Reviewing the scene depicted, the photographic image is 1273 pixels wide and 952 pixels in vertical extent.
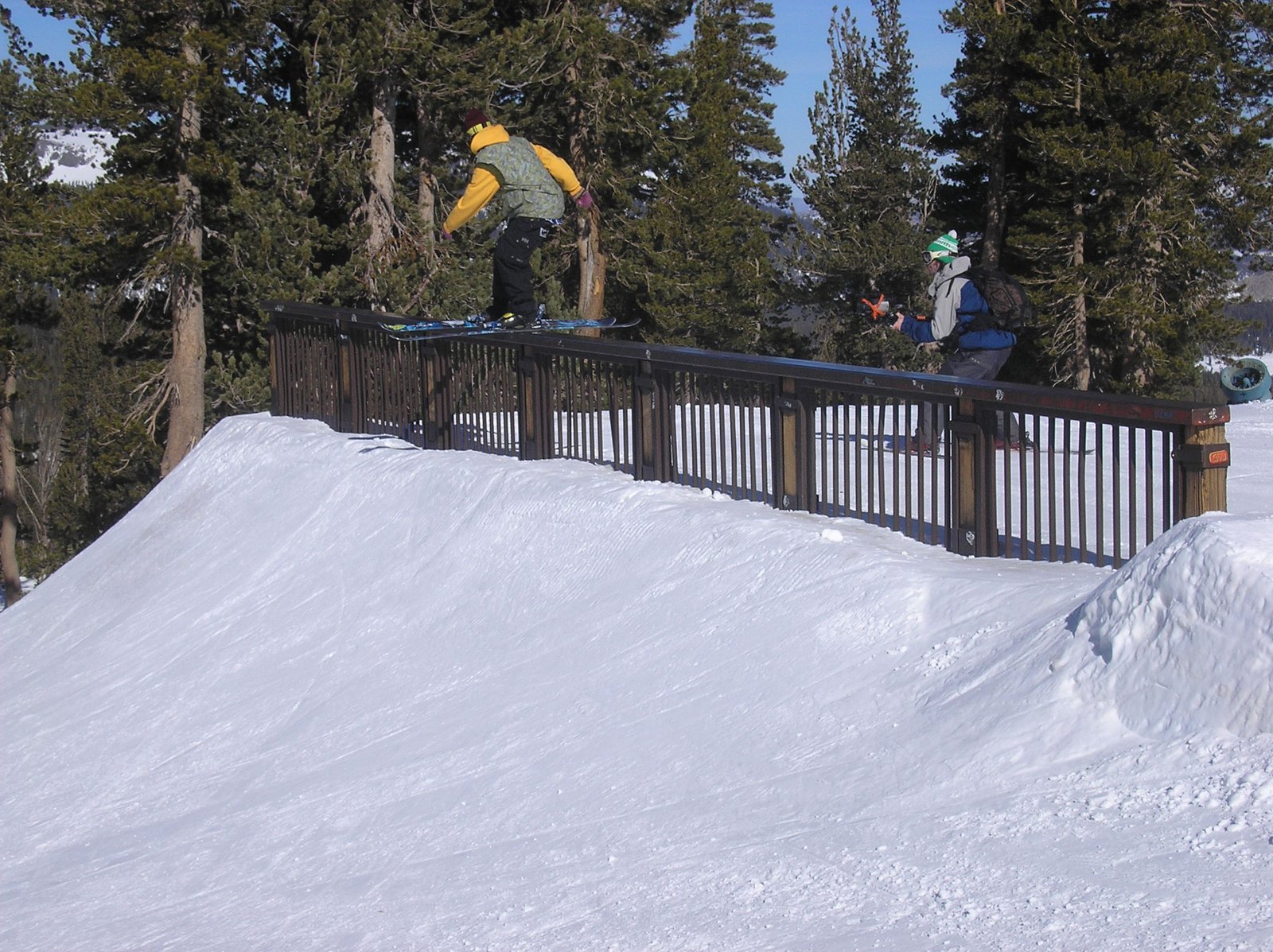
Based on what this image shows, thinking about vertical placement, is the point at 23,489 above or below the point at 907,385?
below

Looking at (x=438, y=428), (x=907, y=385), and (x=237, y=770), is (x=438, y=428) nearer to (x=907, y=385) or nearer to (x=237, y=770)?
(x=237, y=770)

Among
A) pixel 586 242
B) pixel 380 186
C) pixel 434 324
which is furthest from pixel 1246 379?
pixel 434 324

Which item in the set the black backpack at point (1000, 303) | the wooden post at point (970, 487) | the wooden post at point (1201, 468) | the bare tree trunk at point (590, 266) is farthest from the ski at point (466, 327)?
the bare tree trunk at point (590, 266)

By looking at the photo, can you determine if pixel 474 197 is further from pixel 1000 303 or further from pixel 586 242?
pixel 586 242

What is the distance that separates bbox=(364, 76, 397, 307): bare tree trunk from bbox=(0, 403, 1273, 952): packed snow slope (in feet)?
58.0

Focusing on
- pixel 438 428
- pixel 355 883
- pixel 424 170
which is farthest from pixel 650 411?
pixel 424 170

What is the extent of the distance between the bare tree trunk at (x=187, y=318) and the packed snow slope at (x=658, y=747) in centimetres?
1604

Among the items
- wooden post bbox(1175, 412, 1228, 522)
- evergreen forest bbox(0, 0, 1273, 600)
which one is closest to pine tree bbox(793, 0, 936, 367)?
evergreen forest bbox(0, 0, 1273, 600)

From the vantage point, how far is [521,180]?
11.4 metres

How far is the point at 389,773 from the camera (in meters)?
7.22

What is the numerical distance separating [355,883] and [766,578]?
9.59 feet

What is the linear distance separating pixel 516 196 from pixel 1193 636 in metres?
7.55

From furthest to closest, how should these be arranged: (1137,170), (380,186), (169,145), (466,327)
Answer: (1137,170), (380,186), (169,145), (466,327)

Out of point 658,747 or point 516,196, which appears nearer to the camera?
A: point 658,747
